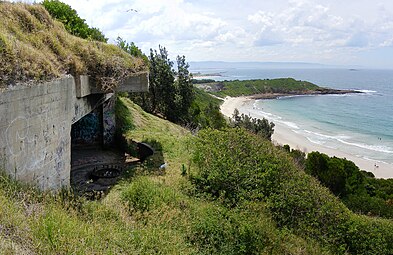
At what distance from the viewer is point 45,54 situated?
10469mm

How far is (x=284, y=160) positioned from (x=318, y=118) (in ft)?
191

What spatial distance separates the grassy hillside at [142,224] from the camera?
5246mm

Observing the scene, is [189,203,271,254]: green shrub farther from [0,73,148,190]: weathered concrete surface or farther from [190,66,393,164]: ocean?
[190,66,393,164]: ocean

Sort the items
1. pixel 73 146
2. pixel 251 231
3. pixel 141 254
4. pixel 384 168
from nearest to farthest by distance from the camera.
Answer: pixel 141 254 → pixel 251 231 → pixel 73 146 → pixel 384 168

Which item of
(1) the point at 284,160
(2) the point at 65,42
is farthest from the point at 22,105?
(1) the point at 284,160

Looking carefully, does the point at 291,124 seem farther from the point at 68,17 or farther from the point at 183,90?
the point at 68,17

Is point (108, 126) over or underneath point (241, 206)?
over

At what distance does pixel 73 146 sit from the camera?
1931cm

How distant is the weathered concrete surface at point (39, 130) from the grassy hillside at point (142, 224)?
2.04 feet

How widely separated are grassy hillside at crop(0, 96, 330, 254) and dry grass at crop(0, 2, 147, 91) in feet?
9.32

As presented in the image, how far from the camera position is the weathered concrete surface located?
7.55m

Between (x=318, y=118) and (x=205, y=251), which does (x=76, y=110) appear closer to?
(x=205, y=251)

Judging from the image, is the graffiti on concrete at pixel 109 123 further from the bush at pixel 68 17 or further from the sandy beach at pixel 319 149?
the sandy beach at pixel 319 149

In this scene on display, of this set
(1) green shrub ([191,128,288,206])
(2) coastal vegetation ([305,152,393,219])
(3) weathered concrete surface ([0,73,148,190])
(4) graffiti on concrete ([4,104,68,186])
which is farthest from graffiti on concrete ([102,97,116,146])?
(2) coastal vegetation ([305,152,393,219])
